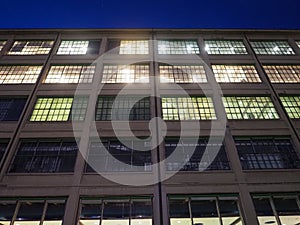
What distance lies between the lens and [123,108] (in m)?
14.1

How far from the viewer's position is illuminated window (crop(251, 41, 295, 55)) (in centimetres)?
1831

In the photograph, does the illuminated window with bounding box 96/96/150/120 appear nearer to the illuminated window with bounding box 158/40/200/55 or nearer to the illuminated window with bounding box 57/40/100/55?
the illuminated window with bounding box 57/40/100/55

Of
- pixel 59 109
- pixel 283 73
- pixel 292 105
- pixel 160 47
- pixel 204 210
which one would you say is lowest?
pixel 204 210

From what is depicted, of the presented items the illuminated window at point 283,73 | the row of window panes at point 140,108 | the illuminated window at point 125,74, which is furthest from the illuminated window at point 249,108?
the illuminated window at point 125,74

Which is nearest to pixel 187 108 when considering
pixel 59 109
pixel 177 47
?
pixel 177 47

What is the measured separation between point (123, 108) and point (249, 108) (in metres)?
7.60

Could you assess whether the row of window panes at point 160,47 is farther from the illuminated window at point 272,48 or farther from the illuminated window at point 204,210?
the illuminated window at point 204,210

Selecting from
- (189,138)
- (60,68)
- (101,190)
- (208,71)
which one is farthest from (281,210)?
(60,68)

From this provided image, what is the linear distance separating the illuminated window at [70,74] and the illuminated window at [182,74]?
15.6ft

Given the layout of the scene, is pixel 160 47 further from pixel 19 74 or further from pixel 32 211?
pixel 32 211

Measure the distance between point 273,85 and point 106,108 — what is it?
10.7m

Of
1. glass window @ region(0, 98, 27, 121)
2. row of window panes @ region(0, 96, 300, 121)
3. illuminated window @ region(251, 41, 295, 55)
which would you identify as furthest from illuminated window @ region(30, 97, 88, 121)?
illuminated window @ region(251, 41, 295, 55)

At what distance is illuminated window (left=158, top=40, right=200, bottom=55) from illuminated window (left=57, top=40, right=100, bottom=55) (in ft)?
15.9

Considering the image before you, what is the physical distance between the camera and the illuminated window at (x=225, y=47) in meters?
17.9
